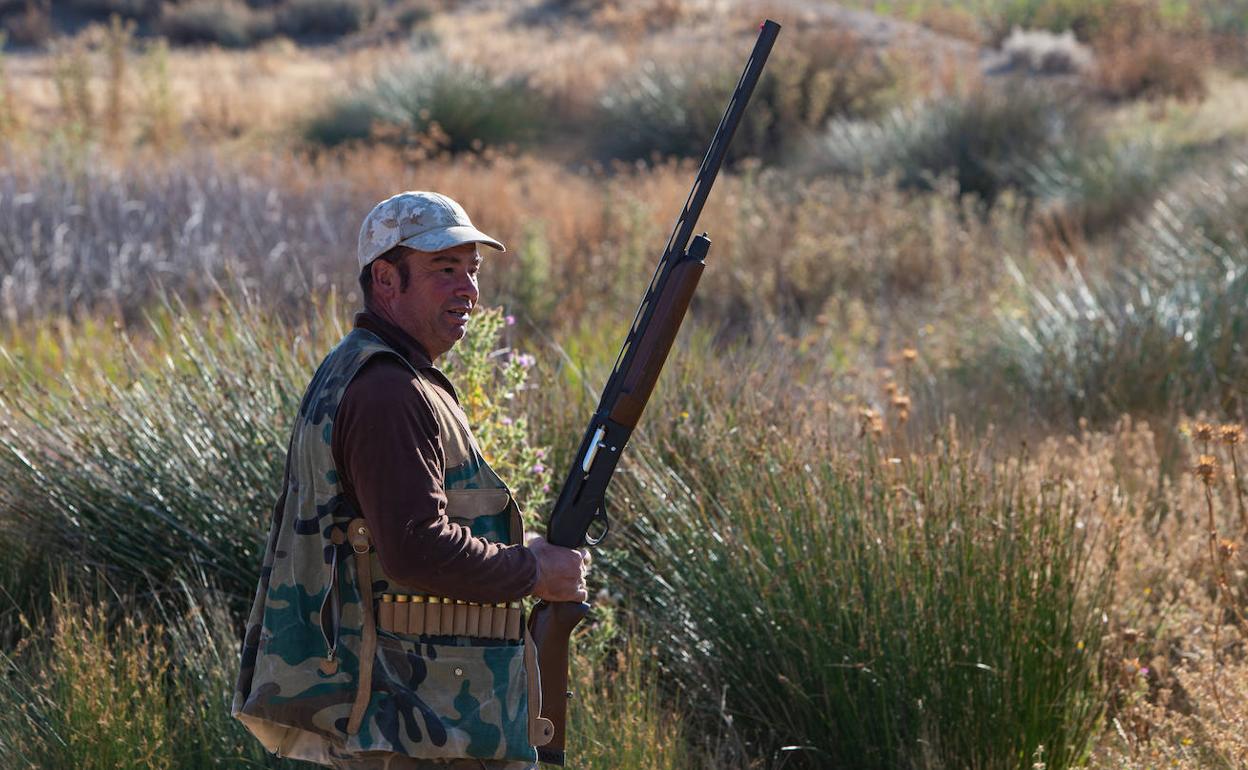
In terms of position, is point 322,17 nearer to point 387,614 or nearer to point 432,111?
point 432,111

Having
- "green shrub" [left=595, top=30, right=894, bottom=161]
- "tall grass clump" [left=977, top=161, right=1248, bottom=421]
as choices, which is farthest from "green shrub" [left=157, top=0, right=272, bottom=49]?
"tall grass clump" [left=977, top=161, right=1248, bottom=421]

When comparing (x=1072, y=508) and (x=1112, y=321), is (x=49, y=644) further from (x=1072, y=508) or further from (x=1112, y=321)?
(x=1112, y=321)

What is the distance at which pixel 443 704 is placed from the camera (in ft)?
8.04

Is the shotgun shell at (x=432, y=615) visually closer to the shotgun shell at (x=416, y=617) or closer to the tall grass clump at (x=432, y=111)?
the shotgun shell at (x=416, y=617)

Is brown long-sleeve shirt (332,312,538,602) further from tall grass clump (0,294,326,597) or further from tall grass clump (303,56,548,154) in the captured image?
tall grass clump (303,56,548,154)

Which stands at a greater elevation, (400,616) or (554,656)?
(400,616)

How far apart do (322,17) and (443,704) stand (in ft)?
102

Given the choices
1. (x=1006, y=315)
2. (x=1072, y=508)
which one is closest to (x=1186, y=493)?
(x=1072, y=508)

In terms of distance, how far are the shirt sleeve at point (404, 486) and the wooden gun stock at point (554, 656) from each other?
0.29 metres

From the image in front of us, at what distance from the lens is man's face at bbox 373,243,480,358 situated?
255 cm

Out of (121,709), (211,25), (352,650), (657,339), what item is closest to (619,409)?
(657,339)

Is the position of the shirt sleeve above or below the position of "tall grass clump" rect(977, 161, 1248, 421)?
above

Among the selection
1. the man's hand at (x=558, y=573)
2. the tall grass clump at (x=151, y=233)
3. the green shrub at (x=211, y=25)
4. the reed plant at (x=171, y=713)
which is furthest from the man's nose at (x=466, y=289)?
the green shrub at (x=211, y=25)

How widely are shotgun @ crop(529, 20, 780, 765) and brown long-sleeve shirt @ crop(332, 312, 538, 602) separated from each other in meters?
0.29
